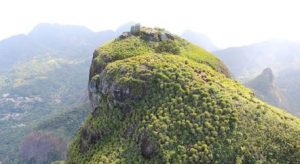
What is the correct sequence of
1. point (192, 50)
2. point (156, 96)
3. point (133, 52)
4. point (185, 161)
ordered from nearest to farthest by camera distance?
1. point (185, 161)
2. point (156, 96)
3. point (133, 52)
4. point (192, 50)

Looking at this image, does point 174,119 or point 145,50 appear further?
point 145,50

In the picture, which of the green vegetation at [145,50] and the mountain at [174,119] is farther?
the green vegetation at [145,50]

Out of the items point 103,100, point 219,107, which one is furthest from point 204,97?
point 103,100

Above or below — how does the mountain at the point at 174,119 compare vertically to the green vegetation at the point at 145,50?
below

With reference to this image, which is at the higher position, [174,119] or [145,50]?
[145,50]

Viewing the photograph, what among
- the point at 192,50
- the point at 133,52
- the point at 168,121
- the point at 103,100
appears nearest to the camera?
the point at 168,121

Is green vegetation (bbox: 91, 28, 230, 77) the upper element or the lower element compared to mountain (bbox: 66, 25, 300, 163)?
upper

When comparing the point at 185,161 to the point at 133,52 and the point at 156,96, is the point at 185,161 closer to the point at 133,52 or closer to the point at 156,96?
the point at 156,96

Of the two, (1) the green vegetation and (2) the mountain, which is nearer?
(2) the mountain
